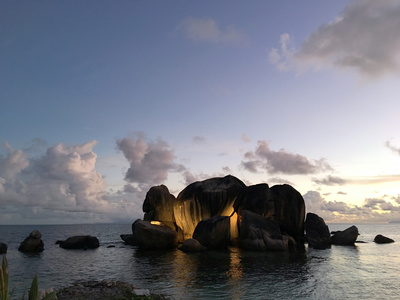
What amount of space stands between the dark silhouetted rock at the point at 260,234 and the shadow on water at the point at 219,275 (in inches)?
324

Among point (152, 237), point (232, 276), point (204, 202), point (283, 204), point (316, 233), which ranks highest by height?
point (204, 202)

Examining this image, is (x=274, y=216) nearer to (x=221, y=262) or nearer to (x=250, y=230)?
(x=250, y=230)

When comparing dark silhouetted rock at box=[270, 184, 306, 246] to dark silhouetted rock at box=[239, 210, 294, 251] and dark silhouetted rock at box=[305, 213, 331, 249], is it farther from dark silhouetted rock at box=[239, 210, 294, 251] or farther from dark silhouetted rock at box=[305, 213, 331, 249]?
dark silhouetted rock at box=[239, 210, 294, 251]

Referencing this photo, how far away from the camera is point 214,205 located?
48.1 meters

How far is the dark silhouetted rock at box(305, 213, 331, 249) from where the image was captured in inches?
1978

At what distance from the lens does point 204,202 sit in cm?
4850

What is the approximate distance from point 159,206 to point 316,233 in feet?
88.4

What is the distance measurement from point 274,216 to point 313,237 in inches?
378

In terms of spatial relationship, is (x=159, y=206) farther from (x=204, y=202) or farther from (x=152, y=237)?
(x=152, y=237)

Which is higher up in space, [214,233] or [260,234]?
[214,233]

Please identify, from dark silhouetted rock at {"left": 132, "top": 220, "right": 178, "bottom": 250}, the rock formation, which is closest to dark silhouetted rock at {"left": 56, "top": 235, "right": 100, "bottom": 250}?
the rock formation

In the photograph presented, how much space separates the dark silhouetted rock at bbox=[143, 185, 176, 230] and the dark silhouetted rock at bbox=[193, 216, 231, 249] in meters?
11.1

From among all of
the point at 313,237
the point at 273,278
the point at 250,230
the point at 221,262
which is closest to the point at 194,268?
the point at 221,262

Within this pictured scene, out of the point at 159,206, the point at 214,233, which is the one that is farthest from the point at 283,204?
the point at 159,206
